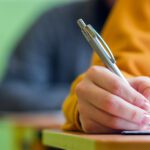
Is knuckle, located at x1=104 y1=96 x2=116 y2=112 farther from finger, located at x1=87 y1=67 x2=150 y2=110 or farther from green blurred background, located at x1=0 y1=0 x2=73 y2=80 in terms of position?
green blurred background, located at x1=0 y1=0 x2=73 y2=80

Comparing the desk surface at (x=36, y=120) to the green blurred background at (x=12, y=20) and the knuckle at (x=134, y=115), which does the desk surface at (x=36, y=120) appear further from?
the knuckle at (x=134, y=115)

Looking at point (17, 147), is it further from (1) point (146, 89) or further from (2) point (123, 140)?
(2) point (123, 140)

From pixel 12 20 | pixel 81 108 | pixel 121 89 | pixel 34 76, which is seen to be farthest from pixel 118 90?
pixel 12 20

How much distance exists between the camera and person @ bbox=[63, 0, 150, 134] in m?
0.58

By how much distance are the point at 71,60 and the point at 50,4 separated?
818mm

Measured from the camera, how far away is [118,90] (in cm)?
59

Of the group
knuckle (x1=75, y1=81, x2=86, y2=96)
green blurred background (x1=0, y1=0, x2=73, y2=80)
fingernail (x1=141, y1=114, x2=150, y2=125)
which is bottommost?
fingernail (x1=141, y1=114, x2=150, y2=125)

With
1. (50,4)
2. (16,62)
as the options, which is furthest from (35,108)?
(50,4)

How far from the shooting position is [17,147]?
8.70 ft

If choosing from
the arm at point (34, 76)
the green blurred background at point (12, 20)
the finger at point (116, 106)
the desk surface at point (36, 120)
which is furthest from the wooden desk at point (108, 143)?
the green blurred background at point (12, 20)

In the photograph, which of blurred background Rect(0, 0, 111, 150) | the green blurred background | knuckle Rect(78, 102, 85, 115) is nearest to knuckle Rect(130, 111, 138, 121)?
knuckle Rect(78, 102, 85, 115)

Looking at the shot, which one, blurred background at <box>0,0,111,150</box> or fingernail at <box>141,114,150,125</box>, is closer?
fingernail at <box>141,114,150,125</box>

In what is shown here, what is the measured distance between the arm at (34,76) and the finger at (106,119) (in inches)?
76.3

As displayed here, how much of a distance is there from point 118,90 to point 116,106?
18 millimetres
